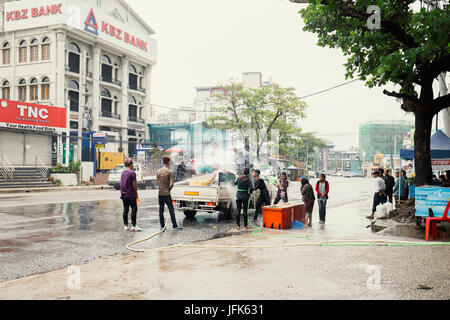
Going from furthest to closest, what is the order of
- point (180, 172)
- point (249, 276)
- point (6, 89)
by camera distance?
point (6, 89), point (180, 172), point (249, 276)

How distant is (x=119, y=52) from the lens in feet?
150

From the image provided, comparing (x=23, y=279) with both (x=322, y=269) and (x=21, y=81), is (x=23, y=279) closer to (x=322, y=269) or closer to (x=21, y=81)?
(x=322, y=269)

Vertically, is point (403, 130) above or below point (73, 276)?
above

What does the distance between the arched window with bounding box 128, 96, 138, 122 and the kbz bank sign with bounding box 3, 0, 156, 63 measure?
7632mm

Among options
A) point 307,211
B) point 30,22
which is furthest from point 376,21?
point 30,22

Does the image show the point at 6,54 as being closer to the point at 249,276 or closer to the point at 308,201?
the point at 308,201

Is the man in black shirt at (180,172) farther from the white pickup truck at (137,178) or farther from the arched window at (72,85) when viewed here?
the arched window at (72,85)

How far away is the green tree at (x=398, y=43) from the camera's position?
28.6ft

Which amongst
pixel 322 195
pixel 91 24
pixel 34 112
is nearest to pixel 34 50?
pixel 91 24

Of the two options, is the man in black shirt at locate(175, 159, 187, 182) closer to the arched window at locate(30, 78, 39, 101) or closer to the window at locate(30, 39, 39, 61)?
the arched window at locate(30, 78, 39, 101)

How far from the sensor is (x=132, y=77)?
4981cm

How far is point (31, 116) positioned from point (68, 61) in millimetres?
11763

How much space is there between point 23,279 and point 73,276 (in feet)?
2.37

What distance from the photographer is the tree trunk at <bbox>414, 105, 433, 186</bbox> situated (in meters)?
11.4
